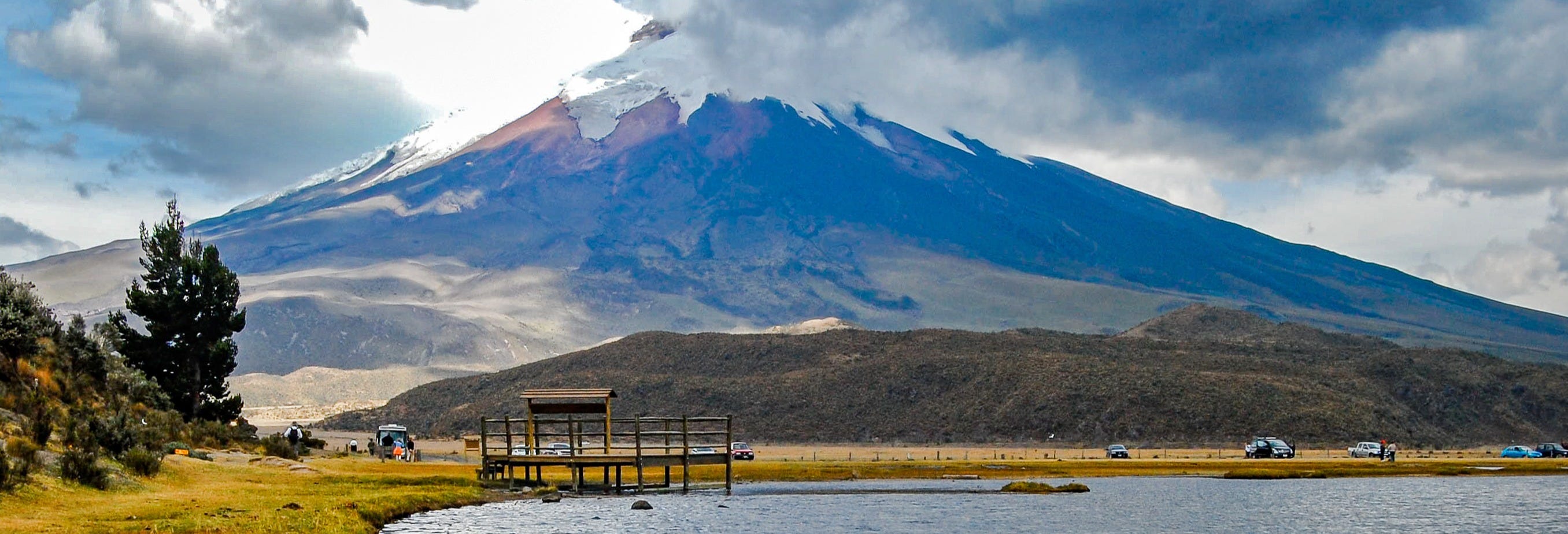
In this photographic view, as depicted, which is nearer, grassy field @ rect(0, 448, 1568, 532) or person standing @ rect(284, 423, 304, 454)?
grassy field @ rect(0, 448, 1568, 532)

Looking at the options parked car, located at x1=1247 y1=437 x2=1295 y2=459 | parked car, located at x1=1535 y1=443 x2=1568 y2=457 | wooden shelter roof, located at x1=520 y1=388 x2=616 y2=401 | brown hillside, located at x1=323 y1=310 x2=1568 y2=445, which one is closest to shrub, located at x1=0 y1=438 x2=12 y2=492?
wooden shelter roof, located at x1=520 y1=388 x2=616 y2=401

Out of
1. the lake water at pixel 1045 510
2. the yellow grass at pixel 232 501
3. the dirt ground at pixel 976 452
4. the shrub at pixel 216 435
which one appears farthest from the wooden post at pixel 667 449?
the dirt ground at pixel 976 452

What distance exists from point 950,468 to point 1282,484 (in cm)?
1731

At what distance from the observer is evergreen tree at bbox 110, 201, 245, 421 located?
60406 mm

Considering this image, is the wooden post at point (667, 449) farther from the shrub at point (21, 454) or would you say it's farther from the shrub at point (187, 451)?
the shrub at point (21, 454)

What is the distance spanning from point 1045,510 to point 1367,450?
50.0m

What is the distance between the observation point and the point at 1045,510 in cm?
4744

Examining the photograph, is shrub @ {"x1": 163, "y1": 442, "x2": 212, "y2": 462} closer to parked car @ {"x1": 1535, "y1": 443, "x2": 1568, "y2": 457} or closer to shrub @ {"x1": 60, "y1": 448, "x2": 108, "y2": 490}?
shrub @ {"x1": 60, "y1": 448, "x2": 108, "y2": 490}

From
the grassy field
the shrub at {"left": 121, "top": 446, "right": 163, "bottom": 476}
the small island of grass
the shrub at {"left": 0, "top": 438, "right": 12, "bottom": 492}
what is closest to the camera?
the shrub at {"left": 0, "top": 438, "right": 12, "bottom": 492}

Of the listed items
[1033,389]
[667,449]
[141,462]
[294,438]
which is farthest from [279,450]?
[1033,389]

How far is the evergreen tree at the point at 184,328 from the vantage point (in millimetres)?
60406

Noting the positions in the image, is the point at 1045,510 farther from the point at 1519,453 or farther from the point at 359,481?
the point at 1519,453

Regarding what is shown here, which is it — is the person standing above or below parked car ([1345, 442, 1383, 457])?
above

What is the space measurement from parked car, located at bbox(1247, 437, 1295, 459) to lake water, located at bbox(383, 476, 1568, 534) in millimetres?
25999
